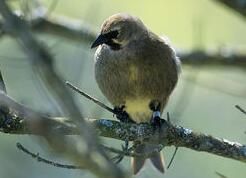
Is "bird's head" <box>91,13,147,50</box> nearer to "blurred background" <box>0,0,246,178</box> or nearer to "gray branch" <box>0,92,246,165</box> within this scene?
"blurred background" <box>0,0,246,178</box>

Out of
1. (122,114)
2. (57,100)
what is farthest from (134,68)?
(57,100)

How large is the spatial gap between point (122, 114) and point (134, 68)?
1.13 feet

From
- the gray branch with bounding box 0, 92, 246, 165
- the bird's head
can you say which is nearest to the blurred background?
the bird's head

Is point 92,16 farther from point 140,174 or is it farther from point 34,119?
point 34,119

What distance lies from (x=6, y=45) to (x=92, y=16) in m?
1.05

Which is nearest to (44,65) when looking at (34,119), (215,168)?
(34,119)

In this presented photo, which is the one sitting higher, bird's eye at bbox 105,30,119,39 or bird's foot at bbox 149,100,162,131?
bird's eye at bbox 105,30,119,39

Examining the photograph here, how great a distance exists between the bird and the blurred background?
15cm

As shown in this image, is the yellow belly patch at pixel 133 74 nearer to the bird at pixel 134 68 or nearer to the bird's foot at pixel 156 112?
the bird at pixel 134 68

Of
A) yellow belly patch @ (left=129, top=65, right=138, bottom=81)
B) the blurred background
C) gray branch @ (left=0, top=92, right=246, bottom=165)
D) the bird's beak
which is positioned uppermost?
the bird's beak

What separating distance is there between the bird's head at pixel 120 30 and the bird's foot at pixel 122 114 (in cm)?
36

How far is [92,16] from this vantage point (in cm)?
688

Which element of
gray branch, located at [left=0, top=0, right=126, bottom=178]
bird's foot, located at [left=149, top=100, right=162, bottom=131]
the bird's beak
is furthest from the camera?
the bird's beak

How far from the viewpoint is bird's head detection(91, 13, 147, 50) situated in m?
3.99
